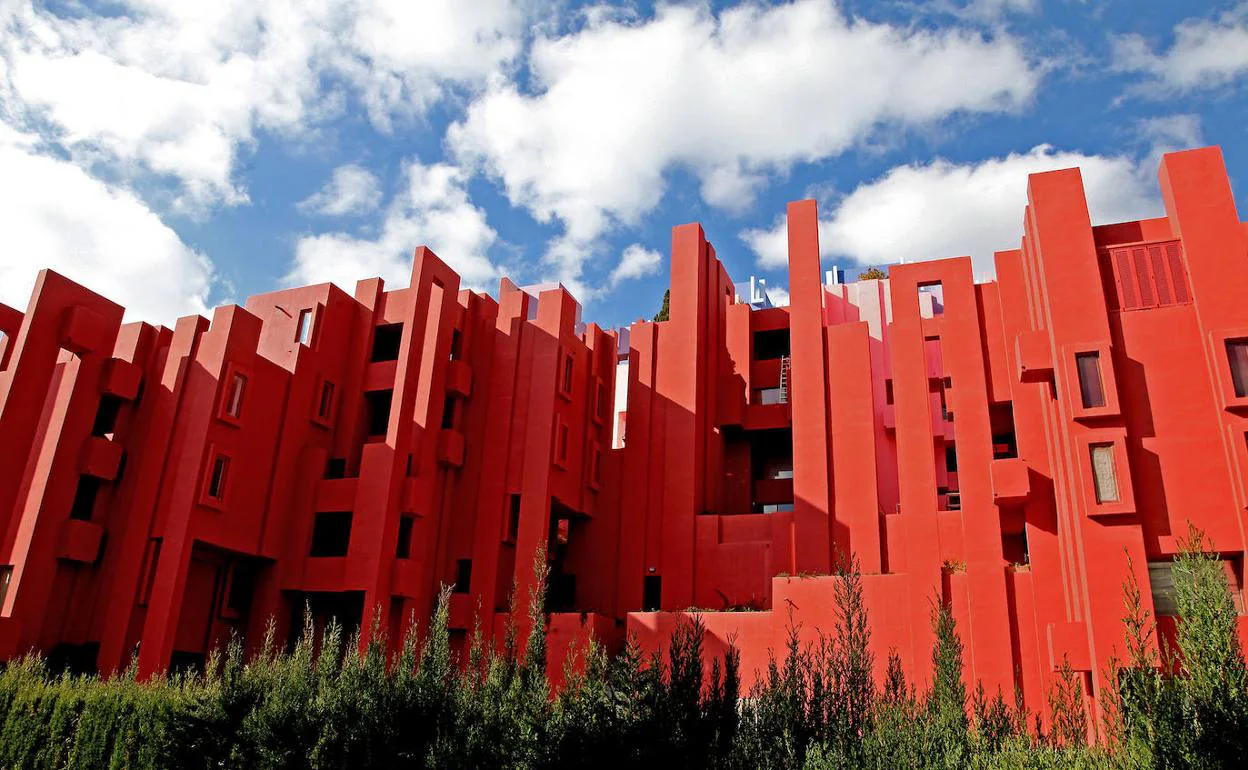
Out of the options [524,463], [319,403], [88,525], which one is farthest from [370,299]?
[88,525]

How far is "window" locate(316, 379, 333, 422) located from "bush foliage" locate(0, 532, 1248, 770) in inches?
421

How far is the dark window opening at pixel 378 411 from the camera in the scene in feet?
98.2

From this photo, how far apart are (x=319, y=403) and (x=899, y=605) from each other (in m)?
17.6

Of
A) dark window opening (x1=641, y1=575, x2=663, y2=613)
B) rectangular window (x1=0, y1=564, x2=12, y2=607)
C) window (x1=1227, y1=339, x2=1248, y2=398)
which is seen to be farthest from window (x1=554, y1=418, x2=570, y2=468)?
window (x1=1227, y1=339, x2=1248, y2=398)

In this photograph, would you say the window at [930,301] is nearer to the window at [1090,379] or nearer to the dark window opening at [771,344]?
the dark window opening at [771,344]

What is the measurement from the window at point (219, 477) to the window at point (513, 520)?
7.79 metres

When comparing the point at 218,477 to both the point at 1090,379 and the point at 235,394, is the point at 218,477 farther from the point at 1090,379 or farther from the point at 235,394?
the point at 1090,379

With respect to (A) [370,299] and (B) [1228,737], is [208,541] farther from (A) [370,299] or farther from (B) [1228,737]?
(B) [1228,737]

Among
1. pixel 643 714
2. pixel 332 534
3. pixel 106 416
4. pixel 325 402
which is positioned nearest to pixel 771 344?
pixel 325 402

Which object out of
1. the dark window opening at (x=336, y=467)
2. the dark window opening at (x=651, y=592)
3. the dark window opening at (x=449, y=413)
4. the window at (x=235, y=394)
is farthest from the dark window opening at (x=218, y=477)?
the dark window opening at (x=651, y=592)

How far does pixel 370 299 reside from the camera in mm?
29812

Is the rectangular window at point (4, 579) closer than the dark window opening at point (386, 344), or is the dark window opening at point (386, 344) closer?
the rectangular window at point (4, 579)

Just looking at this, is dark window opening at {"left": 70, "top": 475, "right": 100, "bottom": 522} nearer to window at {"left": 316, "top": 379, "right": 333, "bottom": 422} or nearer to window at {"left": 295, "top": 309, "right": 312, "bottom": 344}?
window at {"left": 316, "top": 379, "right": 333, "bottom": 422}

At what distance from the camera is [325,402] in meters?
28.7
